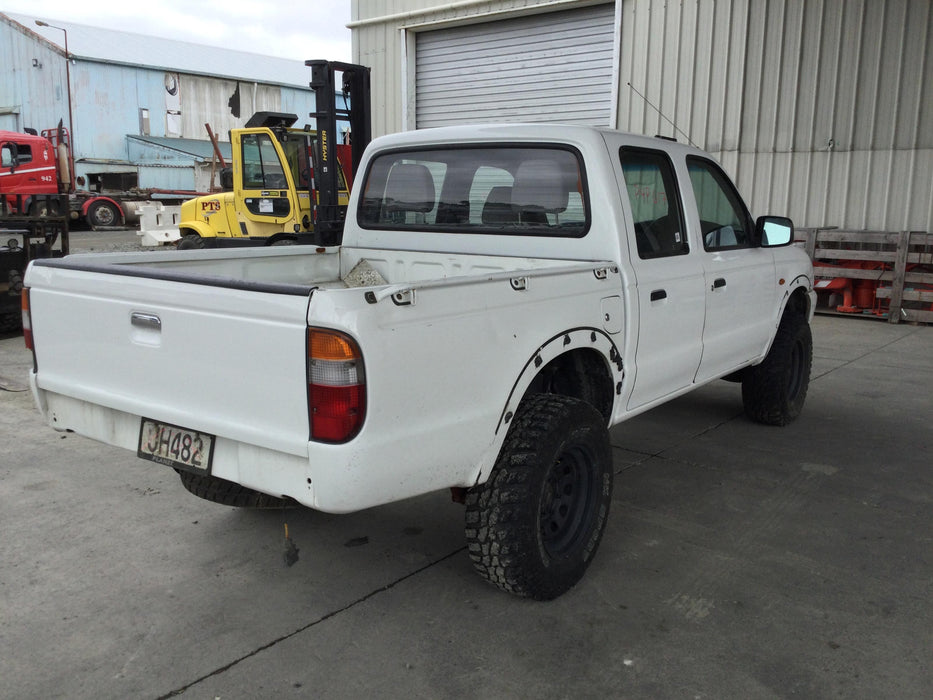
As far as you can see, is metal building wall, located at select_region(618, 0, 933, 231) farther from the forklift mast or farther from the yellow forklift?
the yellow forklift

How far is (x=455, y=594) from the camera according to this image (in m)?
3.37

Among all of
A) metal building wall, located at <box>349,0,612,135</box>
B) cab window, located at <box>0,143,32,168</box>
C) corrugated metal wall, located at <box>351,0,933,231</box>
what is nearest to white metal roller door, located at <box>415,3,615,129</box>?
metal building wall, located at <box>349,0,612,135</box>

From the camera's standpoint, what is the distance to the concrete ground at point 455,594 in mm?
2793

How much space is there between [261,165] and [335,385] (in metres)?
10.6

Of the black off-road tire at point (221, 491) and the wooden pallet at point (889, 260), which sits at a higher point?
the wooden pallet at point (889, 260)

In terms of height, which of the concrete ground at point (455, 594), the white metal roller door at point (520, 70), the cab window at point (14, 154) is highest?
the white metal roller door at point (520, 70)

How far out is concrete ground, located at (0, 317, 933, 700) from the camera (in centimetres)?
279

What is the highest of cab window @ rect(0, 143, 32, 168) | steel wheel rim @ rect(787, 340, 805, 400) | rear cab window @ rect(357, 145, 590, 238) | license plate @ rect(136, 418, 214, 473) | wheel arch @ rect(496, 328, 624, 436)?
cab window @ rect(0, 143, 32, 168)

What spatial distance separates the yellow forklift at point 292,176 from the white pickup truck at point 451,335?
6.20 metres

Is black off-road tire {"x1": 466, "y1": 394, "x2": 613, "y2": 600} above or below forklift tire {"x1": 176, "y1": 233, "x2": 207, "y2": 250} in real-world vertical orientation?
below

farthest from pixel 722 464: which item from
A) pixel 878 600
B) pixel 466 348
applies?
pixel 466 348

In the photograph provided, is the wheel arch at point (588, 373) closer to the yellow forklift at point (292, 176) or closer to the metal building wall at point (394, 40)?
the yellow forklift at point (292, 176)

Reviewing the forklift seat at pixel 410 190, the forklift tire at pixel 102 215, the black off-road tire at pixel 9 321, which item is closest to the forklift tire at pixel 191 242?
the black off-road tire at pixel 9 321

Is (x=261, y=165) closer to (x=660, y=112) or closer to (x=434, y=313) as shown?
(x=660, y=112)
